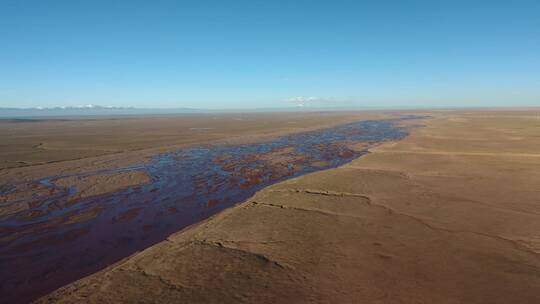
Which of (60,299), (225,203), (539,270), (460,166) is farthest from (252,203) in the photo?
(460,166)

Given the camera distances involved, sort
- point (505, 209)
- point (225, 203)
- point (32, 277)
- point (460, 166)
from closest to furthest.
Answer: point (32, 277), point (505, 209), point (225, 203), point (460, 166)

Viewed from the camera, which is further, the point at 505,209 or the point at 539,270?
the point at 505,209

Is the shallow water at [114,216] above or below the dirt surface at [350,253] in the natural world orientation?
below

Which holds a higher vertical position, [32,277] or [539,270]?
[539,270]

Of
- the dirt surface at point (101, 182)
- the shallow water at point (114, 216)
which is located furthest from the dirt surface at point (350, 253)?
the dirt surface at point (101, 182)

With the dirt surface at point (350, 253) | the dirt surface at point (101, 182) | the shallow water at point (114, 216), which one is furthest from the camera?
the dirt surface at point (101, 182)

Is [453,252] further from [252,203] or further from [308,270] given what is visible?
[252,203]

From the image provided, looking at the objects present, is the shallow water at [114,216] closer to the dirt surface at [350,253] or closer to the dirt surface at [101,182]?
the dirt surface at [101,182]
